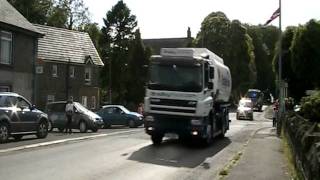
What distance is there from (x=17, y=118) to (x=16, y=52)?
13.6m

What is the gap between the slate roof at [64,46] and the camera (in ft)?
174

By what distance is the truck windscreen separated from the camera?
21.4 meters

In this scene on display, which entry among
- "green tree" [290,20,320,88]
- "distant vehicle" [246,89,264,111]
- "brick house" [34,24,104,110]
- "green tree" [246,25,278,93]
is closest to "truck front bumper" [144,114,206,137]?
"green tree" [290,20,320,88]

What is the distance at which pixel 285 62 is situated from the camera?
42.0m

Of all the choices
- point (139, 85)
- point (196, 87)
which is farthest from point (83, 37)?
point (196, 87)

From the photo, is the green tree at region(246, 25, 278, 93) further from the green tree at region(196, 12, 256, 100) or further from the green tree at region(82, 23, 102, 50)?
the green tree at region(82, 23, 102, 50)

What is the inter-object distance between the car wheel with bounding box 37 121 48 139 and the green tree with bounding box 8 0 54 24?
147 ft

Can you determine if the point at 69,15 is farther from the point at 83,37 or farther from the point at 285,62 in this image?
the point at 285,62

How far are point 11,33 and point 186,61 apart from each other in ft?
54.8

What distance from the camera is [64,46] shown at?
183 ft

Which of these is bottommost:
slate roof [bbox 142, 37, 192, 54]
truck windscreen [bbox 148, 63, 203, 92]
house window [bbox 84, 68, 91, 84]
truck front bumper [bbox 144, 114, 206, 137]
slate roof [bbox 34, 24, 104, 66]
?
truck front bumper [bbox 144, 114, 206, 137]

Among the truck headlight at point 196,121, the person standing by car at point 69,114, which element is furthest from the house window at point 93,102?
the truck headlight at point 196,121

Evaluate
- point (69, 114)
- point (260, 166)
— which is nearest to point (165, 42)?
point (69, 114)

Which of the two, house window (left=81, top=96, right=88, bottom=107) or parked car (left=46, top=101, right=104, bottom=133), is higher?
house window (left=81, top=96, right=88, bottom=107)
